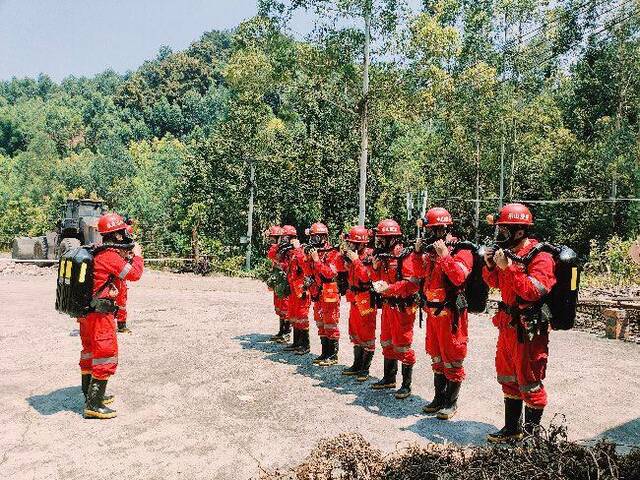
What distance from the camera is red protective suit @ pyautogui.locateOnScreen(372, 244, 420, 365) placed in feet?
20.9

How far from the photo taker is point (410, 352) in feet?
21.5

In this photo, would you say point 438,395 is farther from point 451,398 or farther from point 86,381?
point 86,381

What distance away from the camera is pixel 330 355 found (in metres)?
8.25

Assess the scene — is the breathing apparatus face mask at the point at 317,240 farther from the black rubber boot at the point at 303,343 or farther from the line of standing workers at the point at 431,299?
the black rubber boot at the point at 303,343

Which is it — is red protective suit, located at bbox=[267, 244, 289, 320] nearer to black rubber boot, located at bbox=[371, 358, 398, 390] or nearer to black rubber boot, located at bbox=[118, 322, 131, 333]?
black rubber boot, located at bbox=[371, 358, 398, 390]

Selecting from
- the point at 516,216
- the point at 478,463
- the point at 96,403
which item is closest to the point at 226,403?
the point at 96,403

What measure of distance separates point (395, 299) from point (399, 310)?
14 cm

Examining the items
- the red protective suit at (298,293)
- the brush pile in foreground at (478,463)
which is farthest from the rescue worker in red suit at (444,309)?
the red protective suit at (298,293)

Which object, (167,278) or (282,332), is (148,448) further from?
(167,278)

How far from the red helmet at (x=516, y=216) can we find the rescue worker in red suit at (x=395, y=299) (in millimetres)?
1407

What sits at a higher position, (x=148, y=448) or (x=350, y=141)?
(x=350, y=141)

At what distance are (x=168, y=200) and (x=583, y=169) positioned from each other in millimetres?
22340

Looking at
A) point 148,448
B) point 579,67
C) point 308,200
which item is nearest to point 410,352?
point 148,448

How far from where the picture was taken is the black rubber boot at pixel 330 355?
322 inches
